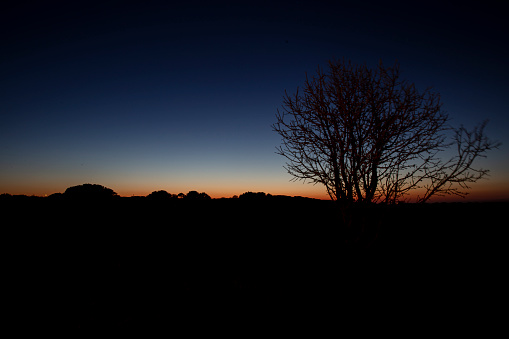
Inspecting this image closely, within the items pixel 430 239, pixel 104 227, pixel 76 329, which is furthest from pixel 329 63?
pixel 104 227

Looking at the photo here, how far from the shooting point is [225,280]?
16.5 feet

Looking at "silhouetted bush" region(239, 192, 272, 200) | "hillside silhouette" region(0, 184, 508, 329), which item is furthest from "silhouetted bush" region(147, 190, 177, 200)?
"silhouetted bush" region(239, 192, 272, 200)

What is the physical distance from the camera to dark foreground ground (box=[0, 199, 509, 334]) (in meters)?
3.85

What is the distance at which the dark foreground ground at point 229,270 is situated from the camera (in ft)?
12.6

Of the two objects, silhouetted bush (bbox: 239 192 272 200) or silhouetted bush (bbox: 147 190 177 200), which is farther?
silhouetted bush (bbox: 239 192 272 200)

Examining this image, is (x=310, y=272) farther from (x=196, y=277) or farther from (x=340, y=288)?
(x=196, y=277)

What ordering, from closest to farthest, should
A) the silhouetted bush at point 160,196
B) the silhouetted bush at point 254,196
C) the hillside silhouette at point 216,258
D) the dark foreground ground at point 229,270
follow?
1. the dark foreground ground at point 229,270
2. the hillside silhouette at point 216,258
3. the silhouetted bush at point 160,196
4. the silhouetted bush at point 254,196

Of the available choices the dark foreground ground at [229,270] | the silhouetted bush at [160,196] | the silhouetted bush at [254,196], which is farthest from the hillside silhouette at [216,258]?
the silhouetted bush at [254,196]

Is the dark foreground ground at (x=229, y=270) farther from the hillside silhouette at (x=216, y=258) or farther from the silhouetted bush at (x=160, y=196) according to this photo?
the silhouetted bush at (x=160, y=196)

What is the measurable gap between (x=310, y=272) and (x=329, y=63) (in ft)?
18.3

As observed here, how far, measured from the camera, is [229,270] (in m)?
5.54

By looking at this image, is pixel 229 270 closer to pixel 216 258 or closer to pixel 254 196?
pixel 216 258

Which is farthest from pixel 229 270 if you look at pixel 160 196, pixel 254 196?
pixel 254 196

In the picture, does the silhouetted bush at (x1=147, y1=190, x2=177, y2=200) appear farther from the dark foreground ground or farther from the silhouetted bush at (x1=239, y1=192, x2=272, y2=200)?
the silhouetted bush at (x1=239, y1=192, x2=272, y2=200)
